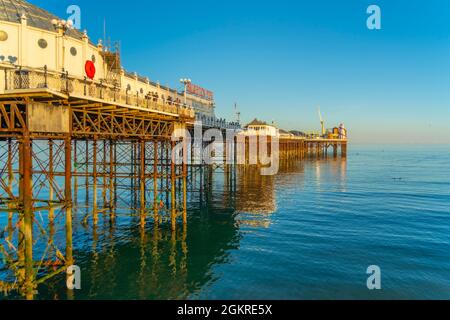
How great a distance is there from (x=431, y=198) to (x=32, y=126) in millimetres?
52185

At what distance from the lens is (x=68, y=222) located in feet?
54.6

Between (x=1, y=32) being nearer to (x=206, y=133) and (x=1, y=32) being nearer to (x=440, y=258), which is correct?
(x=206, y=133)

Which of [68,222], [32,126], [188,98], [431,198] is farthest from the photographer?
[188,98]

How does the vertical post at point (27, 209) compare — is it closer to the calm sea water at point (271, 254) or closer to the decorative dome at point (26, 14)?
the calm sea water at point (271, 254)

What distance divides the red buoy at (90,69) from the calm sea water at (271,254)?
1254 centimetres

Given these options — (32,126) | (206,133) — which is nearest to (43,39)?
(32,126)

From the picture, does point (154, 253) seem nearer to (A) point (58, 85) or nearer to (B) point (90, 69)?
(A) point (58, 85)

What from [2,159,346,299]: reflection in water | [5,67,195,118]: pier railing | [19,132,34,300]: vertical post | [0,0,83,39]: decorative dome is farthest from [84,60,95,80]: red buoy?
[2,159,346,299]: reflection in water

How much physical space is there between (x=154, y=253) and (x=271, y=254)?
27.3ft

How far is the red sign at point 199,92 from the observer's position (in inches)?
2089

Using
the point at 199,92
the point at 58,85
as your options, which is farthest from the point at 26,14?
the point at 199,92

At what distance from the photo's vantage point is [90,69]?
80.0 feet

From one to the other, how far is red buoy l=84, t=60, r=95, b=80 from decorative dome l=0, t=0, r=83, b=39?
6.87 feet
